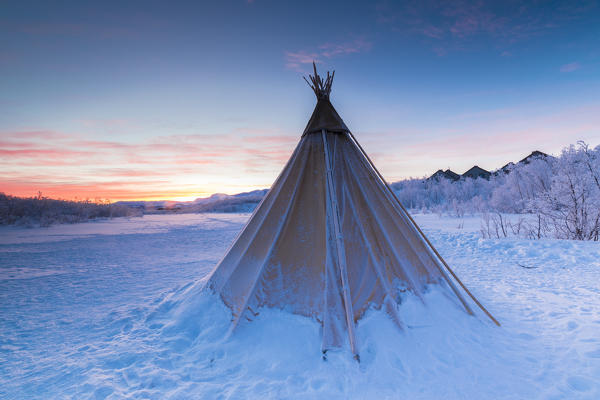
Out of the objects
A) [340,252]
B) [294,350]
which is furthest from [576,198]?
[294,350]

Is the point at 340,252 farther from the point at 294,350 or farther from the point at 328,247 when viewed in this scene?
the point at 294,350

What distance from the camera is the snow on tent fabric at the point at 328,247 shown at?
10.9 feet

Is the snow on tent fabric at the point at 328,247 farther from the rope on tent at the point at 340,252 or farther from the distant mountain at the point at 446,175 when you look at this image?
the distant mountain at the point at 446,175

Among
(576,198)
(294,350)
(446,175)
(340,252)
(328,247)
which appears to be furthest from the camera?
(446,175)

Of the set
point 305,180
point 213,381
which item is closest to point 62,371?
point 213,381

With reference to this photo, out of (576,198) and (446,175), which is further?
(446,175)

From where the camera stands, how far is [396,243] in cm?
390

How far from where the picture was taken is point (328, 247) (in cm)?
346

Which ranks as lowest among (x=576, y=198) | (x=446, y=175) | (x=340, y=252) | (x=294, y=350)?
(x=294, y=350)

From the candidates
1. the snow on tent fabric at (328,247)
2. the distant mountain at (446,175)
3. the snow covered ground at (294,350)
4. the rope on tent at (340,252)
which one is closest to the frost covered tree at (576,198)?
the snow covered ground at (294,350)

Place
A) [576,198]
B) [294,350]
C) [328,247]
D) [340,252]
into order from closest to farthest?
[294,350]
[340,252]
[328,247]
[576,198]

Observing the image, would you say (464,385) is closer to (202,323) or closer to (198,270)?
(202,323)

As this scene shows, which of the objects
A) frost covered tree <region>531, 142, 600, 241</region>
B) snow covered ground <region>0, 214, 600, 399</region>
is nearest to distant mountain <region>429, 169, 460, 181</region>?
frost covered tree <region>531, 142, 600, 241</region>

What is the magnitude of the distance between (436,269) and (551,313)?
75.3 inches
